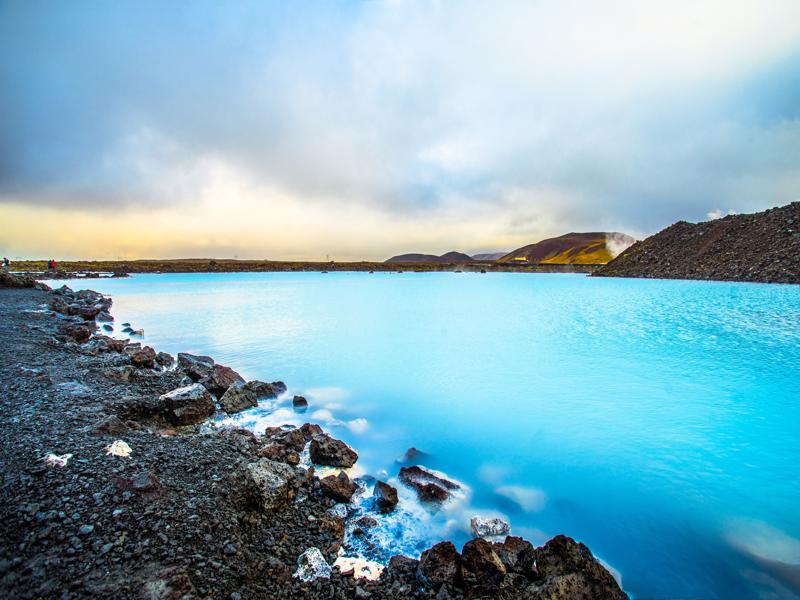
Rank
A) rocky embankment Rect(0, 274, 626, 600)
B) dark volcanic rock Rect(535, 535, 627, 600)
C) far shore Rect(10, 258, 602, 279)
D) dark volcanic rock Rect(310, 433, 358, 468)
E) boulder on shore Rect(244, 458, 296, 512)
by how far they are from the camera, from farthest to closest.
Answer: far shore Rect(10, 258, 602, 279), dark volcanic rock Rect(310, 433, 358, 468), boulder on shore Rect(244, 458, 296, 512), dark volcanic rock Rect(535, 535, 627, 600), rocky embankment Rect(0, 274, 626, 600)

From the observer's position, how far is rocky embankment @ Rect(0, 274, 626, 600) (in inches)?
118

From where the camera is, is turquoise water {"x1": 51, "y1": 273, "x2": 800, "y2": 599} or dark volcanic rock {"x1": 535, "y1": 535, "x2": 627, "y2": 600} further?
turquoise water {"x1": 51, "y1": 273, "x2": 800, "y2": 599}

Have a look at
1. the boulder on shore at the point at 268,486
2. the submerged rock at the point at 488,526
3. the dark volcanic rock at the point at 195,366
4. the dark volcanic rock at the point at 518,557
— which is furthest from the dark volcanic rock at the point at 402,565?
the dark volcanic rock at the point at 195,366

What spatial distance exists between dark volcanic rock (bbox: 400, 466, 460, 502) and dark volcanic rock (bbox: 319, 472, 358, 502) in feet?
3.26

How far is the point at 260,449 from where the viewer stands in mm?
5629

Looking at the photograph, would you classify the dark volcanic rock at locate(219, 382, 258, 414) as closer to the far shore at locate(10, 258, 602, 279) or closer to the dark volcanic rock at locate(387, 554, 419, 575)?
the dark volcanic rock at locate(387, 554, 419, 575)

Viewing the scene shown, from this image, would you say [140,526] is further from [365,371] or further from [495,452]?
[365,371]

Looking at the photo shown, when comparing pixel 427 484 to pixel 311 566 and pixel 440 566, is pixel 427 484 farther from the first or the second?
pixel 311 566

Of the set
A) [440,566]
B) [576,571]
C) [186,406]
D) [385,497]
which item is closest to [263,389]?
[186,406]

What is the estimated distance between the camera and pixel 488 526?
4461 millimetres

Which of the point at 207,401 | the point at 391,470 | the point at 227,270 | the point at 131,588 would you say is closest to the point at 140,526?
the point at 131,588

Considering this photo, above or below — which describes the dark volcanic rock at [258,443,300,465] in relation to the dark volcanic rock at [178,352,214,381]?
above

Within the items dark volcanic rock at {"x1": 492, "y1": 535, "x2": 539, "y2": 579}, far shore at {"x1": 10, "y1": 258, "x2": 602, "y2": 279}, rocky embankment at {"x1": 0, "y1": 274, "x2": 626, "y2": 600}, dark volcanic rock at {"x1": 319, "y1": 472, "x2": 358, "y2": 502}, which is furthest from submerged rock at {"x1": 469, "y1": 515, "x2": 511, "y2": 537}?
far shore at {"x1": 10, "y1": 258, "x2": 602, "y2": 279}

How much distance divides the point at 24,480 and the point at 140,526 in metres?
1.58
